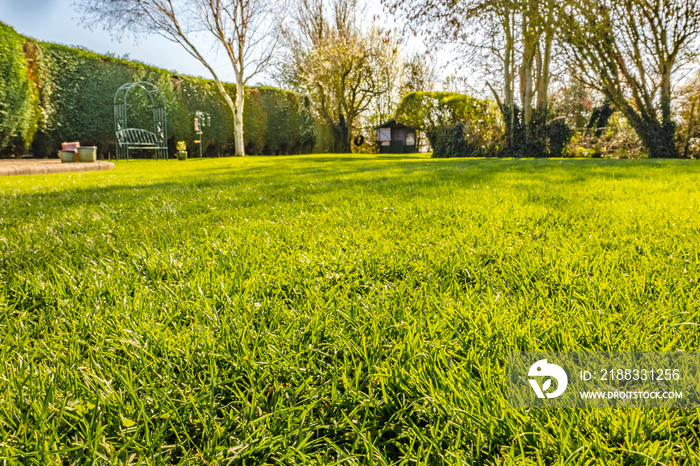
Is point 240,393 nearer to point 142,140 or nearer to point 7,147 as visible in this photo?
point 7,147

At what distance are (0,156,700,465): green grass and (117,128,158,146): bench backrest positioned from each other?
1419 cm

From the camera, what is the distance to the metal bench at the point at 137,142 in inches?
562

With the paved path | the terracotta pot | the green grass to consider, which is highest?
the terracotta pot

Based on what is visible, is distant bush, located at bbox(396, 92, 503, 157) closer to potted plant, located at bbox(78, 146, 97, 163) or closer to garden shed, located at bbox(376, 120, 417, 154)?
garden shed, located at bbox(376, 120, 417, 154)

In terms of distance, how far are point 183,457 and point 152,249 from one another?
5.15ft

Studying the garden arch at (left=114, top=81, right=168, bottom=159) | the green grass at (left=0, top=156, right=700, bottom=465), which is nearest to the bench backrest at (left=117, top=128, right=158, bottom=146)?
the garden arch at (left=114, top=81, right=168, bottom=159)

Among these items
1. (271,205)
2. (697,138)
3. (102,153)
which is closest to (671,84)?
(697,138)

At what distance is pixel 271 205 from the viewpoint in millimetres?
3527

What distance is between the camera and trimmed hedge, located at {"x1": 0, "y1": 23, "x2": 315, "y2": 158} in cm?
1135

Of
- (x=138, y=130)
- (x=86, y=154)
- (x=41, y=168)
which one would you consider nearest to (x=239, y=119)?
(x=138, y=130)

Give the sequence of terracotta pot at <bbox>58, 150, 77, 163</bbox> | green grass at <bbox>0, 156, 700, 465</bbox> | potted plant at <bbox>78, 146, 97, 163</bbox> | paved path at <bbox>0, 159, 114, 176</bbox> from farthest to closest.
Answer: potted plant at <bbox>78, 146, 97, 163</bbox>
terracotta pot at <bbox>58, 150, 77, 163</bbox>
paved path at <bbox>0, 159, 114, 176</bbox>
green grass at <bbox>0, 156, 700, 465</bbox>

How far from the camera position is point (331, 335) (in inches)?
47.0

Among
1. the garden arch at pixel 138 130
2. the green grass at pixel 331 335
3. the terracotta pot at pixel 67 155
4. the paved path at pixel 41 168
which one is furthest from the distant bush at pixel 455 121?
the green grass at pixel 331 335

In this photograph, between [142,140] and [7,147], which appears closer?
[7,147]
